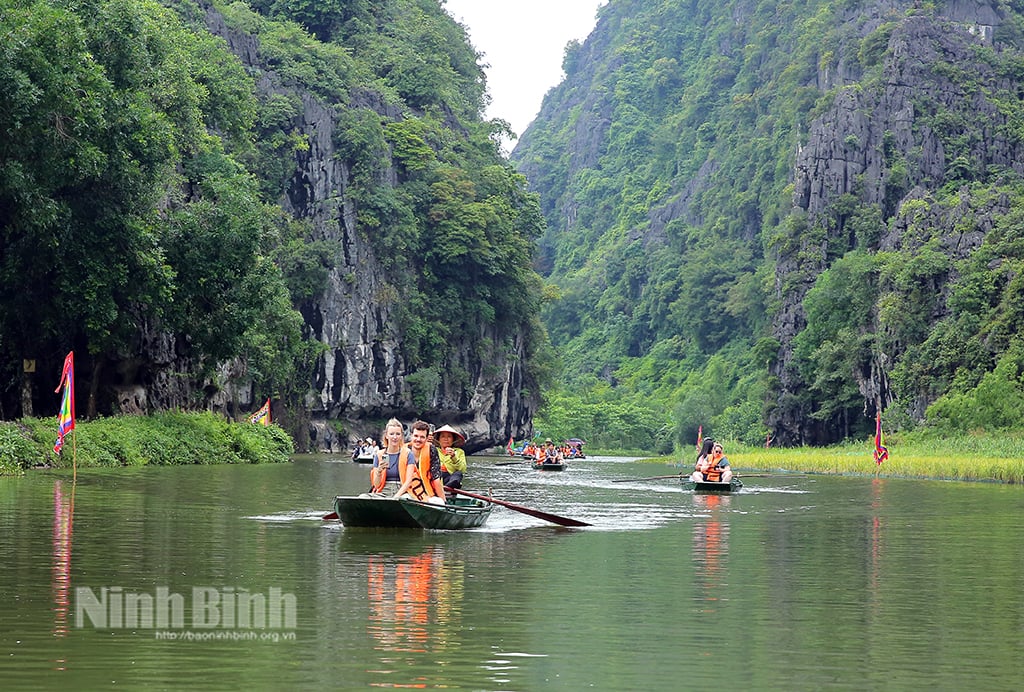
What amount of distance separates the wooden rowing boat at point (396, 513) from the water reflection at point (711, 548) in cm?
313

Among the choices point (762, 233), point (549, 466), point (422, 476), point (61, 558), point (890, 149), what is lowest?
point (549, 466)

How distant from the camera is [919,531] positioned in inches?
811

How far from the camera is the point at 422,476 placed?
17.7m

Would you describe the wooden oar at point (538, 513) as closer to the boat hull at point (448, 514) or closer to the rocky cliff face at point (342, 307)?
the boat hull at point (448, 514)

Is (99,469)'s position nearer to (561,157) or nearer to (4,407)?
(4,407)

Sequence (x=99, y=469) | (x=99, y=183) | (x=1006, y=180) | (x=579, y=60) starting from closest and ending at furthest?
(x=99, y=469) < (x=99, y=183) < (x=1006, y=180) < (x=579, y=60)

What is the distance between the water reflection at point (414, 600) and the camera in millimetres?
9883

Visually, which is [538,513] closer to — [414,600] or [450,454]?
[450,454]

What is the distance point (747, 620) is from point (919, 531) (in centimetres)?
1028

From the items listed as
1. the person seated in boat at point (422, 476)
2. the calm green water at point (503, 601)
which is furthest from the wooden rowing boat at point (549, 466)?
the person seated in boat at point (422, 476)

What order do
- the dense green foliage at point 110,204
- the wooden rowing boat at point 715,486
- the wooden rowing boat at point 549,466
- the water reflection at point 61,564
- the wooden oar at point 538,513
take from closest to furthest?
the water reflection at point 61,564 → the wooden oar at point 538,513 → the dense green foliage at point 110,204 → the wooden rowing boat at point 715,486 → the wooden rowing boat at point 549,466

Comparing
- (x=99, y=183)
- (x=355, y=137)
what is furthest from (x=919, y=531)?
(x=355, y=137)

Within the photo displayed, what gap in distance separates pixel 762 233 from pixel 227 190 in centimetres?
7740

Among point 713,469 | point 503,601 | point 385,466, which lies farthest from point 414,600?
point 713,469
